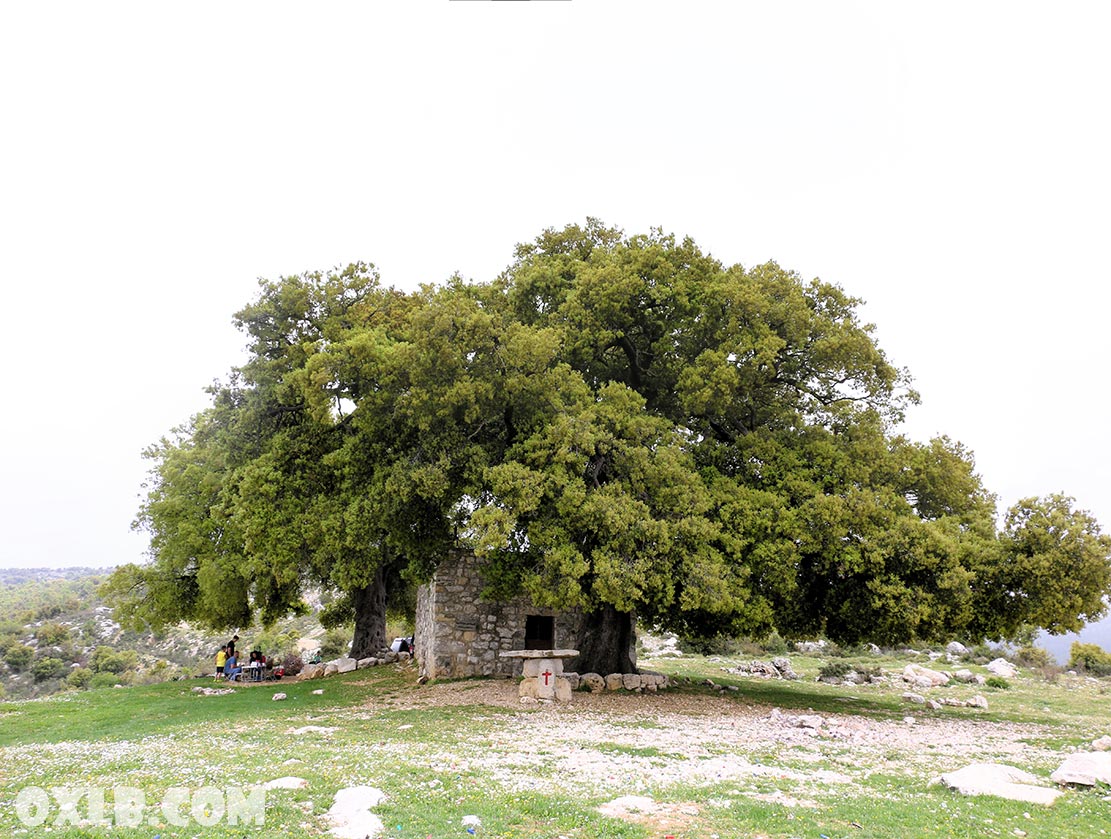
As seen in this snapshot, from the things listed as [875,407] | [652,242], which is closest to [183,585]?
[652,242]

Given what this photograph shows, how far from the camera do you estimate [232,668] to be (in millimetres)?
25359

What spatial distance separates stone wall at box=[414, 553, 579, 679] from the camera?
22281 mm

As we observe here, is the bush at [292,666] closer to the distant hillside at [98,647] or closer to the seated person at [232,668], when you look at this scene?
the seated person at [232,668]

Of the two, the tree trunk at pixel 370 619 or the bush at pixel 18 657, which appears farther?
the bush at pixel 18 657

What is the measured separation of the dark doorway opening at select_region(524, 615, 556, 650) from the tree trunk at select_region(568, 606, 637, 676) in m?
1.90

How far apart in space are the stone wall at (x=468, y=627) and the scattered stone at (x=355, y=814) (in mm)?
13635

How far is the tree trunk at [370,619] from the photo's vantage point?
28.4 metres

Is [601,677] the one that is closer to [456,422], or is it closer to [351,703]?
[351,703]

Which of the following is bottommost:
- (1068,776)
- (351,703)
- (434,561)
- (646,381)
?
(351,703)

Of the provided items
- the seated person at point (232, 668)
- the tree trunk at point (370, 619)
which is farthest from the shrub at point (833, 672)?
the seated person at point (232, 668)

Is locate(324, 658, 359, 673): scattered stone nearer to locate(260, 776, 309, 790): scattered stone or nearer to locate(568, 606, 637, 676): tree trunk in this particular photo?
locate(568, 606, 637, 676): tree trunk

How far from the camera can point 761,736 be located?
13617mm

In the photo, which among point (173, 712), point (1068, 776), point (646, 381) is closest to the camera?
point (1068, 776)

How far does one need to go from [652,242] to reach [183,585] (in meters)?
20.1
